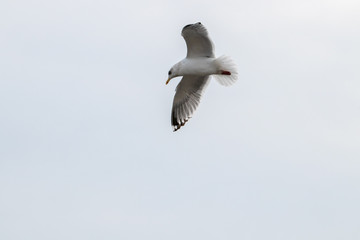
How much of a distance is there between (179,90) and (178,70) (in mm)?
853

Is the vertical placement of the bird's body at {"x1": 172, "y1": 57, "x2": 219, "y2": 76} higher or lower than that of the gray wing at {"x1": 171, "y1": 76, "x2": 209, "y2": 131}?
lower

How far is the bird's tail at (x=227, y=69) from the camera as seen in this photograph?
41.2ft

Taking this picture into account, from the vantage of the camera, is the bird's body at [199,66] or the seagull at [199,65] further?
the bird's body at [199,66]

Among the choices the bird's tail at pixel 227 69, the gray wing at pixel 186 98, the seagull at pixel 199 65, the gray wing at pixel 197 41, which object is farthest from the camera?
the gray wing at pixel 186 98

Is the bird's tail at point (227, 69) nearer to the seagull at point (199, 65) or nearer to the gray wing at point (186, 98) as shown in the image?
the seagull at point (199, 65)

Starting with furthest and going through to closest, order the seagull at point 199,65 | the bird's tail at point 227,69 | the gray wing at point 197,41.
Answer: the bird's tail at point 227,69 < the seagull at point 199,65 < the gray wing at point 197,41

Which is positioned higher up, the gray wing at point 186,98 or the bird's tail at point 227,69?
the gray wing at point 186,98

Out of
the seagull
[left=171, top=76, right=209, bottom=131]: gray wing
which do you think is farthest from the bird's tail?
[left=171, top=76, right=209, bottom=131]: gray wing

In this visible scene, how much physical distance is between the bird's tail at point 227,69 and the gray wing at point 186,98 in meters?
0.76

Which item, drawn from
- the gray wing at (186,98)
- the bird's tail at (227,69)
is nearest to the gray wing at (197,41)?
the bird's tail at (227,69)

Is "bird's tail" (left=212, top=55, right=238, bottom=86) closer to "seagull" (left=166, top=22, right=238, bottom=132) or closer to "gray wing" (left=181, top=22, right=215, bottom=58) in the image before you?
"seagull" (left=166, top=22, right=238, bottom=132)

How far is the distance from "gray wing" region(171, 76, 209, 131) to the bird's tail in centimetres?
76

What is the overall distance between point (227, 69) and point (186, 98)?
1.40 meters

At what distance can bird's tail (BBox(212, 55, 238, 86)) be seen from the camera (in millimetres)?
12562
